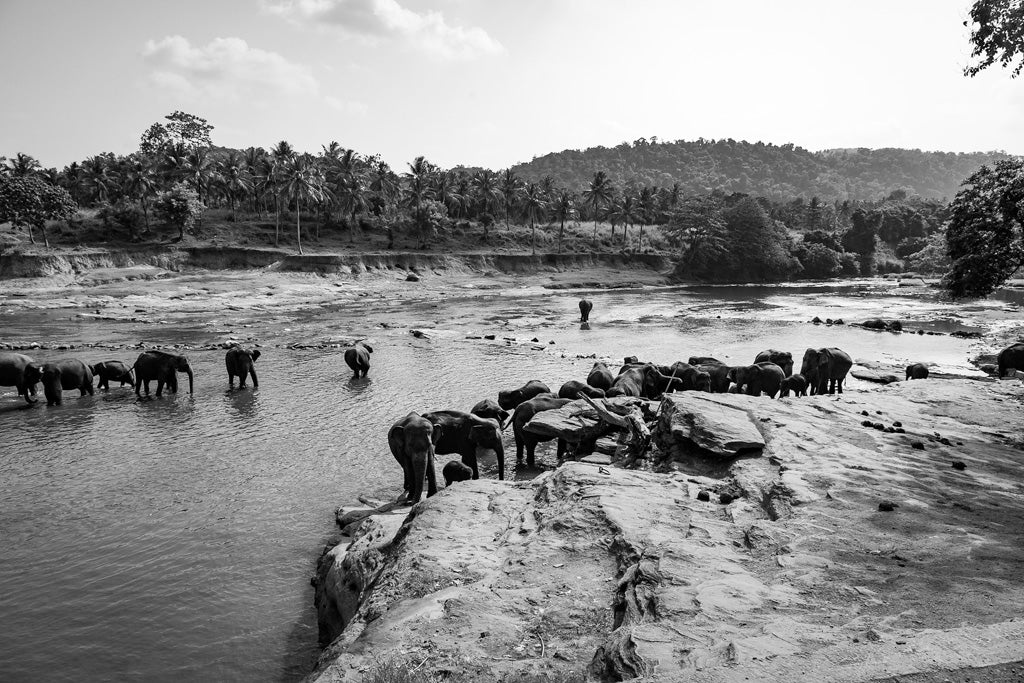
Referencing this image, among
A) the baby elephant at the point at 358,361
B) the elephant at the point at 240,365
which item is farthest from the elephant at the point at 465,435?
the baby elephant at the point at 358,361

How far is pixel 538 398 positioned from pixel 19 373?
17377 millimetres

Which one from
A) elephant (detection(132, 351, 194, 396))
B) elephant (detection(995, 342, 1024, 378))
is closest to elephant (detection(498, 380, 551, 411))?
elephant (detection(132, 351, 194, 396))

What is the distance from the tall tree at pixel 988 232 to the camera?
826 inches

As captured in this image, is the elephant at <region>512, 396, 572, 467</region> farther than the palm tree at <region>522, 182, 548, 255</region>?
No

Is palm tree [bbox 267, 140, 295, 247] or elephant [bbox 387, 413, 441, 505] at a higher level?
palm tree [bbox 267, 140, 295, 247]

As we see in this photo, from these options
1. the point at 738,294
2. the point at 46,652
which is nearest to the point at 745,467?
the point at 46,652

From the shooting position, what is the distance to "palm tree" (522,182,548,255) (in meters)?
99.6

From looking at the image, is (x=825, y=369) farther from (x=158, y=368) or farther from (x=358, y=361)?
(x=158, y=368)

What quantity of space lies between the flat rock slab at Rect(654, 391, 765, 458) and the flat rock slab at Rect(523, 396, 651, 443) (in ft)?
5.92

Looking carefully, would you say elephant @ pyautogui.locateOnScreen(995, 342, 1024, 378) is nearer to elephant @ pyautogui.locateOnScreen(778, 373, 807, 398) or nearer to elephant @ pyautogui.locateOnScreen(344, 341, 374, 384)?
elephant @ pyautogui.locateOnScreen(778, 373, 807, 398)

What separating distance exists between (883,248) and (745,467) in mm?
128413

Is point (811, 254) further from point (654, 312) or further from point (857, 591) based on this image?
point (857, 591)

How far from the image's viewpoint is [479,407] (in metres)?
17.1

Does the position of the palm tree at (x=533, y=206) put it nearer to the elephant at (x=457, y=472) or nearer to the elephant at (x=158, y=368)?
the elephant at (x=158, y=368)
